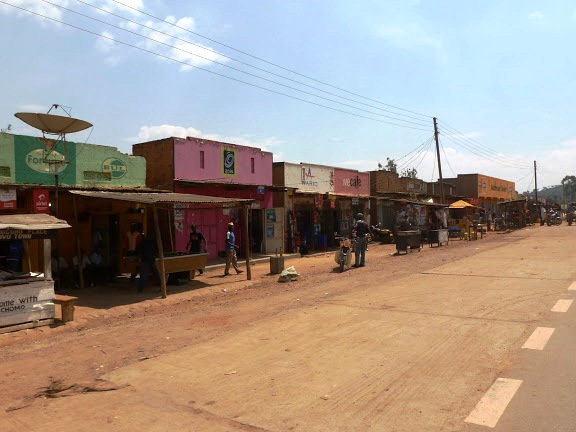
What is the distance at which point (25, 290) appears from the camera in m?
8.93

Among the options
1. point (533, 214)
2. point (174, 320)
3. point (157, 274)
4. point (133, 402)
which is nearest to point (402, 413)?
point (133, 402)

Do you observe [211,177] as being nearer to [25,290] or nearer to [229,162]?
[229,162]

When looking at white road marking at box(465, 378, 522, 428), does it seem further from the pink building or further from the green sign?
the pink building

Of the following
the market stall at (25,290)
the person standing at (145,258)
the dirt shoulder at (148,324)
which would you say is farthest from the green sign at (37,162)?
the dirt shoulder at (148,324)

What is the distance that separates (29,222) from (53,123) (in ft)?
12.2

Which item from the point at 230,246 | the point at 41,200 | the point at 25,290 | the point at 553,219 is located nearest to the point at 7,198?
the point at 41,200

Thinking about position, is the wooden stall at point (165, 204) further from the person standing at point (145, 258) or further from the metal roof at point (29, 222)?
the metal roof at point (29, 222)

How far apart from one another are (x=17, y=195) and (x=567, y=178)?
12176cm

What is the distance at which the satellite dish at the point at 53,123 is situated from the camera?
11.3 metres

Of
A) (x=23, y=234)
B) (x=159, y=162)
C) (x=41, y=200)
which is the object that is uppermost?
(x=159, y=162)

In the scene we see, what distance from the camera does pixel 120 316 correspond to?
1006 cm

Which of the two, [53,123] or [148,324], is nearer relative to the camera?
[148,324]

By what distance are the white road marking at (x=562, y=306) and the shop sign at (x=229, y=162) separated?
13910 mm

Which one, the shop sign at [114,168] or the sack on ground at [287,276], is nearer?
the sack on ground at [287,276]
